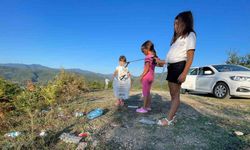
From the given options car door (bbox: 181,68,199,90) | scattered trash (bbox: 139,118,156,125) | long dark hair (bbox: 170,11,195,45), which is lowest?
scattered trash (bbox: 139,118,156,125)

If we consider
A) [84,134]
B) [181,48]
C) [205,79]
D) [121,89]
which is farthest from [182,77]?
[205,79]

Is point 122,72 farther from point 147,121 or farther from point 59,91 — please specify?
point 59,91

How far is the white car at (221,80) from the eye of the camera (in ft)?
29.4

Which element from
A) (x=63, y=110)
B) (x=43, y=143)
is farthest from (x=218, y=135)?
(x=63, y=110)

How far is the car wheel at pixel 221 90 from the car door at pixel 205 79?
36 cm

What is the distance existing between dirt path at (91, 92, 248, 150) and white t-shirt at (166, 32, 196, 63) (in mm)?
1264

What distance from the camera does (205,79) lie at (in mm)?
10484

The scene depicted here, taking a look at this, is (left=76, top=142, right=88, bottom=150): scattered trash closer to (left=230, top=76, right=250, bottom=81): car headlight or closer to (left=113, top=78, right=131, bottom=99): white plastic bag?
(left=113, top=78, right=131, bottom=99): white plastic bag

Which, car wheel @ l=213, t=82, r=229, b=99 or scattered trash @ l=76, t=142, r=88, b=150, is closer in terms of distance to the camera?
scattered trash @ l=76, t=142, r=88, b=150

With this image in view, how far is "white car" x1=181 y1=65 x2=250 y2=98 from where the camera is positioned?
29.4 feet

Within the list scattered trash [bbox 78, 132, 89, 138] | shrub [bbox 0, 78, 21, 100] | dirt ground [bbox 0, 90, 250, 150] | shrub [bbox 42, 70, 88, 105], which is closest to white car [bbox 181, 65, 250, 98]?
dirt ground [bbox 0, 90, 250, 150]

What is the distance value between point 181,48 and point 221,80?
661cm

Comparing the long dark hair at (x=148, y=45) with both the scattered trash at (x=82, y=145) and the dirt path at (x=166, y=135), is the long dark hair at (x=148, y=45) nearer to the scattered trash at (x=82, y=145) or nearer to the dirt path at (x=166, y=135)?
the dirt path at (x=166, y=135)

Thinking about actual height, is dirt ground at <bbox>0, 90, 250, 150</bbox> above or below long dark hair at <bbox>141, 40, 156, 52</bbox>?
below
